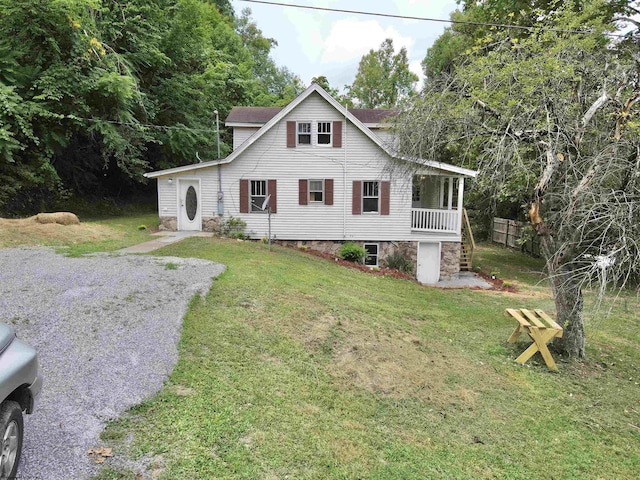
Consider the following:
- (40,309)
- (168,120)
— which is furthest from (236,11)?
(40,309)

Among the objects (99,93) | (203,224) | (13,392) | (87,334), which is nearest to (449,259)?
(203,224)

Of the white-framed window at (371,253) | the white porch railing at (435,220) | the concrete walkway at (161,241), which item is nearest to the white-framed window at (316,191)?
the white-framed window at (371,253)

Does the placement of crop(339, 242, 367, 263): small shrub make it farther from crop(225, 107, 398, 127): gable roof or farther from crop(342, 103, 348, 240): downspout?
crop(225, 107, 398, 127): gable roof

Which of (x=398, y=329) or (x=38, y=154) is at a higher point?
(x=38, y=154)

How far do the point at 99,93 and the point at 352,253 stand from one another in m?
12.7

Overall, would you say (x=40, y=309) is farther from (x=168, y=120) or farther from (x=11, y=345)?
(x=168, y=120)

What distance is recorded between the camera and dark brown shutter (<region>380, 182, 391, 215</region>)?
1438 centimetres

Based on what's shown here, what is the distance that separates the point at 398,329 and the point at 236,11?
174 feet

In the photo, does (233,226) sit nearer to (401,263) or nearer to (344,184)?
(344,184)

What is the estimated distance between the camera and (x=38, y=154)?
50.8 ft

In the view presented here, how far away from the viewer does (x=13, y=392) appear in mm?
2592

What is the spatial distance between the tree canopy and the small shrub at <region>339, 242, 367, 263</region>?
1087 centimetres

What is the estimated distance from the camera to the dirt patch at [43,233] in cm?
1092

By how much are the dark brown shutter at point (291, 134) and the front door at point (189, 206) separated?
382 cm
